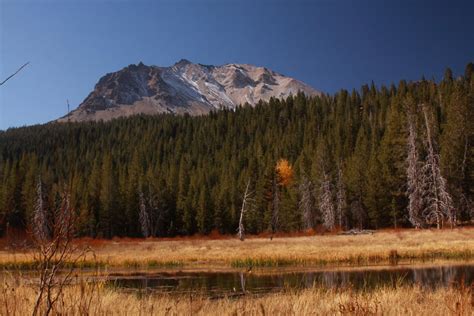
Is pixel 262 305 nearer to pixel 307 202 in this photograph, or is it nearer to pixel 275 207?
pixel 275 207

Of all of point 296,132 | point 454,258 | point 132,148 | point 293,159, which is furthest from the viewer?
point 132,148

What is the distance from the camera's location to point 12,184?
9600 cm

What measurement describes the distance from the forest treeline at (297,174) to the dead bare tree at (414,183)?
0.51 ft

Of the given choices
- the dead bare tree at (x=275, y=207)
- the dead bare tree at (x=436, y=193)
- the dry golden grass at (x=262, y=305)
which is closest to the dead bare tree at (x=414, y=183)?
the dead bare tree at (x=436, y=193)

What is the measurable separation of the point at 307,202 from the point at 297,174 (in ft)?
33.6

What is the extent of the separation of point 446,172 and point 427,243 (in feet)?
108

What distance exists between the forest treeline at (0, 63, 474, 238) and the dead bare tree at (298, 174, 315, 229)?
0.24 meters

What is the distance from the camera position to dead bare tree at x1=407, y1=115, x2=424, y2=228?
57.1m

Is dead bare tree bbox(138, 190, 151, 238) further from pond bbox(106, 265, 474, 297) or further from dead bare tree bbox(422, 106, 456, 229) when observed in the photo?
pond bbox(106, 265, 474, 297)

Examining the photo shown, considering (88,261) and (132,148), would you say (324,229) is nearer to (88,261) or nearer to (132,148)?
(88,261)

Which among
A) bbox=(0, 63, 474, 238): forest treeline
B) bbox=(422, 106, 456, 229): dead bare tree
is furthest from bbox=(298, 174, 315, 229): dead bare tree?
bbox=(422, 106, 456, 229): dead bare tree

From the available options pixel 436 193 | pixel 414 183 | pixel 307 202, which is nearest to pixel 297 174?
pixel 307 202

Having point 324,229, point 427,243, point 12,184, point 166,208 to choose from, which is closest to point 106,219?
point 166,208

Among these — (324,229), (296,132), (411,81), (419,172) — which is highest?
(411,81)
